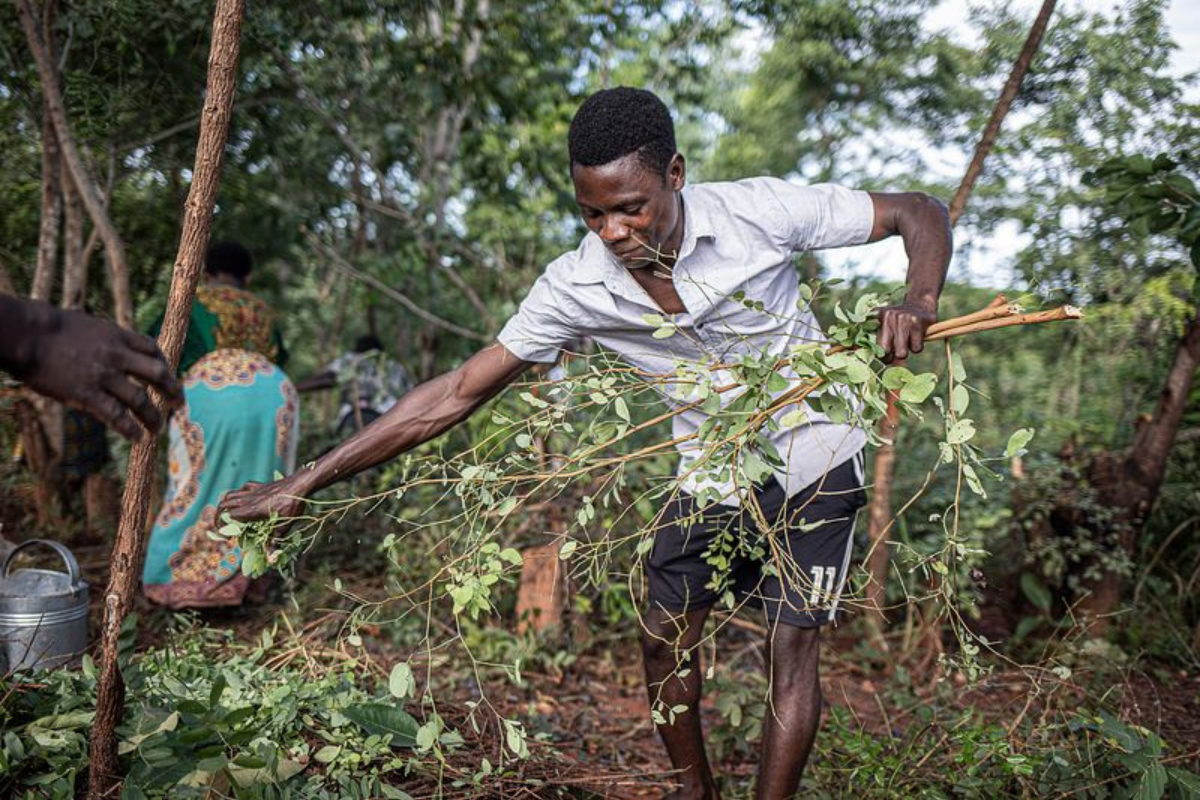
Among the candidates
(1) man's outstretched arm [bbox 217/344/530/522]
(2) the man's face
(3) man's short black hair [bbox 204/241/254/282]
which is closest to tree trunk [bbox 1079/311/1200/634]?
(2) the man's face

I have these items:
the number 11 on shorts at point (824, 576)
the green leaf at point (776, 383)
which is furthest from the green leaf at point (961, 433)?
the number 11 on shorts at point (824, 576)

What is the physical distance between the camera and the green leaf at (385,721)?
7.14 ft

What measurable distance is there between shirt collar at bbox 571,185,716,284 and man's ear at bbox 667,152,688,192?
4cm

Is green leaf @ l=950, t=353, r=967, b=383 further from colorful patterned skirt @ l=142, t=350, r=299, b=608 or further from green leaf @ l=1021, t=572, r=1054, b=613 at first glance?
colorful patterned skirt @ l=142, t=350, r=299, b=608

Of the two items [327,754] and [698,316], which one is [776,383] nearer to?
[698,316]

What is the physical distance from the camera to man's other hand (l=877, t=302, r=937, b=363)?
1.85 meters

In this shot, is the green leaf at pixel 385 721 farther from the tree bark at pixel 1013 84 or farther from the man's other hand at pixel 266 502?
the tree bark at pixel 1013 84

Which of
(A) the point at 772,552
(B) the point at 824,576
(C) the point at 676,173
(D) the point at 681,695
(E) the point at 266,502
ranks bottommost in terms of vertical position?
(D) the point at 681,695

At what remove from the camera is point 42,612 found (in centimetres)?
263

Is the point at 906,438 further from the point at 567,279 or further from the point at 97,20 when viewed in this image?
the point at 97,20

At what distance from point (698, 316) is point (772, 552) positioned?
615 millimetres

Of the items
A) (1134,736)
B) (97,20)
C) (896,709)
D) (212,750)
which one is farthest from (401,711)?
(97,20)

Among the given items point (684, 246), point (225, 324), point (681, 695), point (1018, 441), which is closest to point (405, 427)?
point (684, 246)

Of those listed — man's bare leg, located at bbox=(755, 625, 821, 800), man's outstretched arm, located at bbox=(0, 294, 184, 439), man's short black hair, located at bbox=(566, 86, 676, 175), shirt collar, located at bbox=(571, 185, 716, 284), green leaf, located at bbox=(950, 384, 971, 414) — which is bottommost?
man's bare leg, located at bbox=(755, 625, 821, 800)
